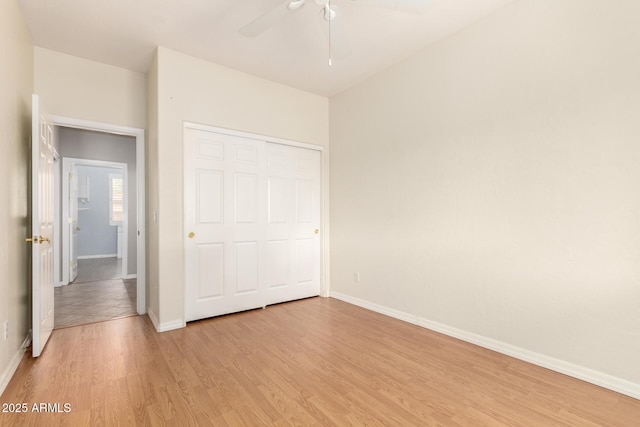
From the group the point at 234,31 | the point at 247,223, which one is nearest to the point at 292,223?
the point at 247,223

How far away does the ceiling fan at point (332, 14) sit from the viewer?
185 centimetres

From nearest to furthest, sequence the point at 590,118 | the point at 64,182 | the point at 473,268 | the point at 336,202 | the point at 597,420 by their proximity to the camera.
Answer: the point at 597,420 < the point at 590,118 < the point at 473,268 < the point at 336,202 < the point at 64,182

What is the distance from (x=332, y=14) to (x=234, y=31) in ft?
4.08

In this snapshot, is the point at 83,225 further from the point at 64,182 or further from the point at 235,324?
the point at 235,324

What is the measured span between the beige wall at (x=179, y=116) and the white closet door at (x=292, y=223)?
53cm

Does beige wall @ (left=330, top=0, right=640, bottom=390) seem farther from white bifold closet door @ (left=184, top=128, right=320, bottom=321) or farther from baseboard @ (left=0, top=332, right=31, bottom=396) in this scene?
baseboard @ (left=0, top=332, right=31, bottom=396)

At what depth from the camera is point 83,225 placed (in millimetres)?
8258

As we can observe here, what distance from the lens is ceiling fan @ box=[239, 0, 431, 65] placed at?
1854 millimetres

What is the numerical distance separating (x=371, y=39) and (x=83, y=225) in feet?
28.9

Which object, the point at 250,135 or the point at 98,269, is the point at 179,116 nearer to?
the point at 250,135

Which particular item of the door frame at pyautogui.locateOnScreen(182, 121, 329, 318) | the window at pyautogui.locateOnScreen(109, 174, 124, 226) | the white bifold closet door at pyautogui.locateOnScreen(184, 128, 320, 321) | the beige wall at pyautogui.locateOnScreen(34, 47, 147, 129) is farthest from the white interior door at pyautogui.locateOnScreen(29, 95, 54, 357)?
the window at pyautogui.locateOnScreen(109, 174, 124, 226)

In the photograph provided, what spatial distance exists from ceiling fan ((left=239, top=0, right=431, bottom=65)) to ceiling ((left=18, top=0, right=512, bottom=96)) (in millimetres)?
305

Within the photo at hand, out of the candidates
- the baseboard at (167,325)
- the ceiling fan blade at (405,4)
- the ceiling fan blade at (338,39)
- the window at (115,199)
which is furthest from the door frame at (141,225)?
the window at (115,199)

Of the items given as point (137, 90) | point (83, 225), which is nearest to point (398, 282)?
point (137, 90)
